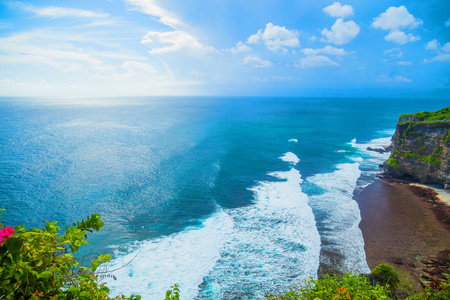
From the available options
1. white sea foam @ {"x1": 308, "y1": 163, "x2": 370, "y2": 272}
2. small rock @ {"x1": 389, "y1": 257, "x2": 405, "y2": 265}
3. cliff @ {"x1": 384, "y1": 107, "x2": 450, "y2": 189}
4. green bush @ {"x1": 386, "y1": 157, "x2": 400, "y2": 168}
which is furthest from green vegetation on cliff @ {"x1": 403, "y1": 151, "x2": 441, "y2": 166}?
small rock @ {"x1": 389, "y1": 257, "x2": 405, "y2": 265}

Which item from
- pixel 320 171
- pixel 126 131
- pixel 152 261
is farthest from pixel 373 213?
pixel 126 131

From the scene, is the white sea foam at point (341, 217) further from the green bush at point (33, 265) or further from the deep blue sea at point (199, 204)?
the green bush at point (33, 265)

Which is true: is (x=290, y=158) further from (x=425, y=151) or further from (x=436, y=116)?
(x=436, y=116)

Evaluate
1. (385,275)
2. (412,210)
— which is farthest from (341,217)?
(412,210)

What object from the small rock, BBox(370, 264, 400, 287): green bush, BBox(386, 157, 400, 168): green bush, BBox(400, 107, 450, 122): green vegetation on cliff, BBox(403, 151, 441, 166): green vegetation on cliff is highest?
BBox(400, 107, 450, 122): green vegetation on cliff

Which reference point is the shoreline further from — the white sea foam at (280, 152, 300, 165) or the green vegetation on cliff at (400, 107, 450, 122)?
the white sea foam at (280, 152, 300, 165)

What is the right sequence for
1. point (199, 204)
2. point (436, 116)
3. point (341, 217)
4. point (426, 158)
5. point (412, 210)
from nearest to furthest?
point (341, 217)
point (412, 210)
point (199, 204)
point (426, 158)
point (436, 116)
